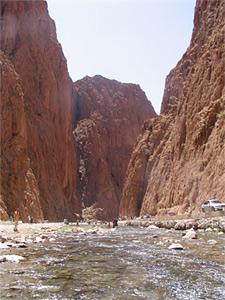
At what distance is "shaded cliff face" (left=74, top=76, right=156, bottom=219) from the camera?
3590 inches

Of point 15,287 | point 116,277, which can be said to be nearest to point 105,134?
point 116,277

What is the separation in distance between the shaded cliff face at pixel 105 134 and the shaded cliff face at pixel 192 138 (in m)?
27.2

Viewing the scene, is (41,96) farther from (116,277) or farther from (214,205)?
(116,277)

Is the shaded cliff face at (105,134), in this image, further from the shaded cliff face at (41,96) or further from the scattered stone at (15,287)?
the scattered stone at (15,287)

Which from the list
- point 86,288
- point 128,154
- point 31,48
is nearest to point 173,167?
point 31,48

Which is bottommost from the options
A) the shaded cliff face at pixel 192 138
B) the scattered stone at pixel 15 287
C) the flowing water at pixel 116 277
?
the flowing water at pixel 116 277

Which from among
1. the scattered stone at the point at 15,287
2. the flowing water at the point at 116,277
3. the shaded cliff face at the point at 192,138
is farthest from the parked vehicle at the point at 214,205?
the scattered stone at the point at 15,287

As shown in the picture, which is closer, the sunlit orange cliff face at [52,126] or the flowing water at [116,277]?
the flowing water at [116,277]

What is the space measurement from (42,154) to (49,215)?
10.8 meters

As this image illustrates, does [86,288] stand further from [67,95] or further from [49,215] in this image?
[67,95]

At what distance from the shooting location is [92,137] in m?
100

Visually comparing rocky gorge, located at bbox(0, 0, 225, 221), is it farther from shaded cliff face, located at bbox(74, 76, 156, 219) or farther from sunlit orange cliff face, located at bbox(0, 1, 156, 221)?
shaded cliff face, located at bbox(74, 76, 156, 219)

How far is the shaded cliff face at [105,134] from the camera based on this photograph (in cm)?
9119

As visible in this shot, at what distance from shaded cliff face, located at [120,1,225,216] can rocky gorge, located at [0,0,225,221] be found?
14cm
